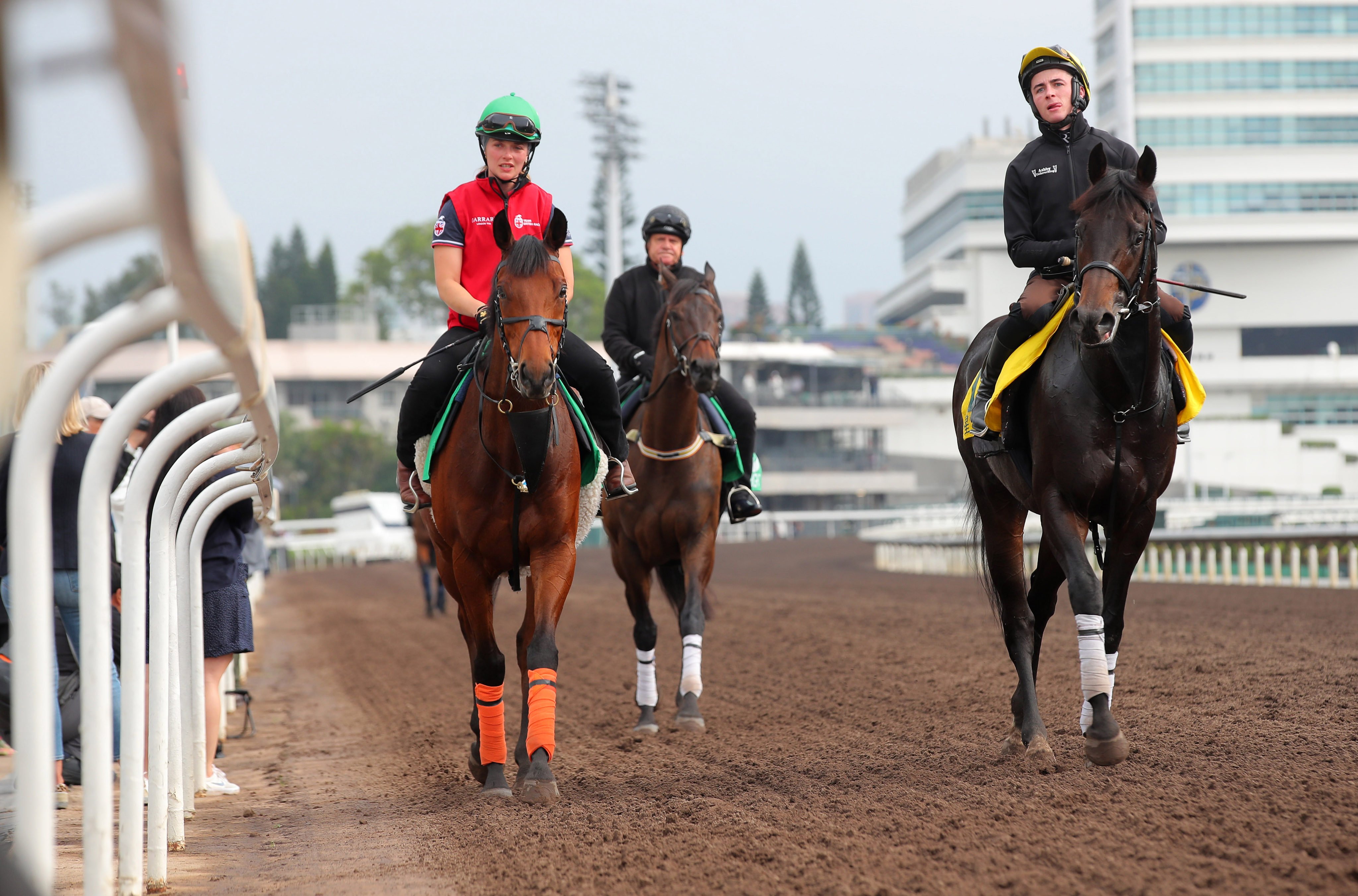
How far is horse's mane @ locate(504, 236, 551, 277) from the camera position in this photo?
5.43 metres

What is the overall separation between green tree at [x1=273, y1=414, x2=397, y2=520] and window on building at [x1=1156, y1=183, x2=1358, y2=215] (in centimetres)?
4180

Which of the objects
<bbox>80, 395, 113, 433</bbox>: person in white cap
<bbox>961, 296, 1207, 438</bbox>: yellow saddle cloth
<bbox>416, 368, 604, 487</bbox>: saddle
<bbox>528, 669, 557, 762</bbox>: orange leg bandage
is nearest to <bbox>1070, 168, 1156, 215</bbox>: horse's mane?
<bbox>961, 296, 1207, 438</bbox>: yellow saddle cloth

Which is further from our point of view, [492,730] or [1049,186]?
[1049,186]

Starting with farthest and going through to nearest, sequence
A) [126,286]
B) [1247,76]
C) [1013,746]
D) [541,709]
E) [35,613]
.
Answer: [1247,76] → [1013,746] → [541,709] → [126,286] → [35,613]

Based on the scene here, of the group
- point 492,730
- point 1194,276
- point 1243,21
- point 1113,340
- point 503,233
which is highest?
point 1243,21

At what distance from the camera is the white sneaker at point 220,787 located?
6.31m

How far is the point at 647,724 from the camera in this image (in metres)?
7.48

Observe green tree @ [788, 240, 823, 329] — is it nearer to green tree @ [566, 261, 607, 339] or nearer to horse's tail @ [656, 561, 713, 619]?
green tree @ [566, 261, 607, 339]

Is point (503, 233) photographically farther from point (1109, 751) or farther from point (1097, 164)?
point (1109, 751)

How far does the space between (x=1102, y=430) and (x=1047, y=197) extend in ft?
4.34

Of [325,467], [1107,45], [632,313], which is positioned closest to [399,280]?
[325,467]

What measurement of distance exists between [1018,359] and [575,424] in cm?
205

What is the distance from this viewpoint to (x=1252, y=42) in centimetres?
6288

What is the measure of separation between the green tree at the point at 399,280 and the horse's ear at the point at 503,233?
3270 inches
